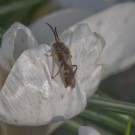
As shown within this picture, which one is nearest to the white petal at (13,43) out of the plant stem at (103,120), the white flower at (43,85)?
the white flower at (43,85)

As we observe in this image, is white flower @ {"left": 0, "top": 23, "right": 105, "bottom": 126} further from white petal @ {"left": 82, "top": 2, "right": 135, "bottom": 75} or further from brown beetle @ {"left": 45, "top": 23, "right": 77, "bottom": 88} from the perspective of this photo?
white petal @ {"left": 82, "top": 2, "right": 135, "bottom": 75}

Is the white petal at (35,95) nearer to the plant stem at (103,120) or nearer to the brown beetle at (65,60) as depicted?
the brown beetle at (65,60)

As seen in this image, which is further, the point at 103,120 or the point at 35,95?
the point at 103,120

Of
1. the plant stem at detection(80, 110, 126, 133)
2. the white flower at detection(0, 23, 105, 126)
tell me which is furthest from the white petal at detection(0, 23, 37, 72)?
the plant stem at detection(80, 110, 126, 133)

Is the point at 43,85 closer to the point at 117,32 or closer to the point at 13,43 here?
the point at 13,43

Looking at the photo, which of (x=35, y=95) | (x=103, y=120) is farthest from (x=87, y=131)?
(x=103, y=120)

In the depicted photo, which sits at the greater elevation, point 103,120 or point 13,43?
point 13,43

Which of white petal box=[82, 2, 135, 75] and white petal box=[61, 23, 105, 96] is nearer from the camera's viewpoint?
white petal box=[61, 23, 105, 96]

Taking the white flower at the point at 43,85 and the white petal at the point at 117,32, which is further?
the white petal at the point at 117,32
